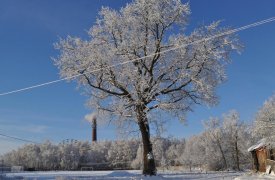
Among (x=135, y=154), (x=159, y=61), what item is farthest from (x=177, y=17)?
(x=135, y=154)

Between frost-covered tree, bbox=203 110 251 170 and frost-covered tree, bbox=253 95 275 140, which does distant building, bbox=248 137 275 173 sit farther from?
frost-covered tree, bbox=203 110 251 170

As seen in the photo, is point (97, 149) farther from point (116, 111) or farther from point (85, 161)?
point (116, 111)

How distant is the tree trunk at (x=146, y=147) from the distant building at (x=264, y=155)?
67.6 ft

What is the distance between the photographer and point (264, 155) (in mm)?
54312

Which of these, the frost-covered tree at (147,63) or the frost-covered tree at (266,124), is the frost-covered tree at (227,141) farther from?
the frost-covered tree at (147,63)

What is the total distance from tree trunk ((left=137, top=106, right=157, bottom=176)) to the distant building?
2060 centimetres

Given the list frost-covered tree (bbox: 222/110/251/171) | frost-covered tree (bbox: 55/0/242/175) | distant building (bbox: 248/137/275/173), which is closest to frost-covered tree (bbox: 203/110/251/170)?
frost-covered tree (bbox: 222/110/251/171)

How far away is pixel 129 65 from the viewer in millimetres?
32344

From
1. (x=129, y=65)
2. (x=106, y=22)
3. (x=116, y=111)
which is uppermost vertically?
(x=106, y=22)

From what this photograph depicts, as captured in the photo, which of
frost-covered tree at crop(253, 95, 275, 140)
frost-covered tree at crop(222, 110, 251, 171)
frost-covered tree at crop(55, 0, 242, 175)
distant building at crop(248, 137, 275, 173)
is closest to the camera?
frost-covered tree at crop(55, 0, 242, 175)

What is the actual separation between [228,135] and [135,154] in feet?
266

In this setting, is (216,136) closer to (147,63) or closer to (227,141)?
(227,141)

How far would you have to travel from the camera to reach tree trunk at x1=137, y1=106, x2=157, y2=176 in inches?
1268

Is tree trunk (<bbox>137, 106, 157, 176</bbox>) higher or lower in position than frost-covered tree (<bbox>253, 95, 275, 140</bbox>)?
lower
